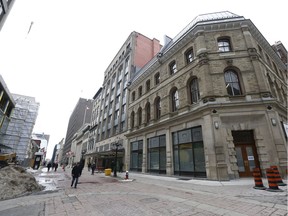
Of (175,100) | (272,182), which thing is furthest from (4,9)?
(272,182)

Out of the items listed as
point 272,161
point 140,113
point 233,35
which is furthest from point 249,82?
point 140,113

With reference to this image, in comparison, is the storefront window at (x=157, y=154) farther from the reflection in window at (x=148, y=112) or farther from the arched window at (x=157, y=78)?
Result: the arched window at (x=157, y=78)

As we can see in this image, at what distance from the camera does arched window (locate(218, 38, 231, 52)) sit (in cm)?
1497

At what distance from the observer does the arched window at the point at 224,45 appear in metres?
15.0

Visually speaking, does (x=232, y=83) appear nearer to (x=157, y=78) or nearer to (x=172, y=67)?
(x=172, y=67)

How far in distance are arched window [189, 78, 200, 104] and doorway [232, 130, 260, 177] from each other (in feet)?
14.7

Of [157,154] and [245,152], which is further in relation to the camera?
[157,154]

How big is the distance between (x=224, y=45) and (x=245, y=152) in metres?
10.6

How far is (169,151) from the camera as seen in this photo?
15.9 m

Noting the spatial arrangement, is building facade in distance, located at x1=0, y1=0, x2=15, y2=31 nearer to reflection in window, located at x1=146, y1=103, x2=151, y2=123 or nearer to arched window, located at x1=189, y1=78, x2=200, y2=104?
reflection in window, located at x1=146, y1=103, x2=151, y2=123

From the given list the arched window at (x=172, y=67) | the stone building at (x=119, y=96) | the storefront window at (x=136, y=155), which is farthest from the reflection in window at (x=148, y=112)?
the stone building at (x=119, y=96)

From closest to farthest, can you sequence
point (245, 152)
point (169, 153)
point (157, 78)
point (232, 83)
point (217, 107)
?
1. point (245, 152)
2. point (217, 107)
3. point (232, 83)
4. point (169, 153)
5. point (157, 78)

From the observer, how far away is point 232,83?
540 inches

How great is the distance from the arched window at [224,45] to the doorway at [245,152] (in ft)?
27.4
